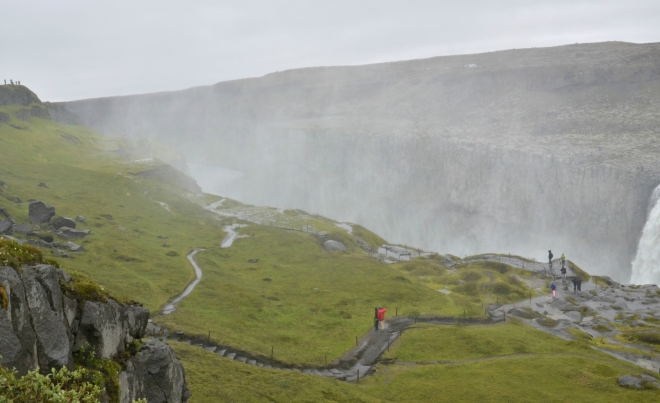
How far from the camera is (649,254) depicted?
122 metres

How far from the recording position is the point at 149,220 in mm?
101250

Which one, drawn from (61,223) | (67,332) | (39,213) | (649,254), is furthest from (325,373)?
(649,254)

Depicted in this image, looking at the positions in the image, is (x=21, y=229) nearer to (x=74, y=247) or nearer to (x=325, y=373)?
(x=74, y=247)

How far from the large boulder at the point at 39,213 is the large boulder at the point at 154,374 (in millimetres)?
56037

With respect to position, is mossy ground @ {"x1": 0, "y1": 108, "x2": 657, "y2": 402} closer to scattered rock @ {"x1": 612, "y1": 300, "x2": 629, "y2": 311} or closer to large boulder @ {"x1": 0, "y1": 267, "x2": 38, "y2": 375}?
large boulder @ {"x1": 0, "y1": 267, "x2": 38, "y2": 375}

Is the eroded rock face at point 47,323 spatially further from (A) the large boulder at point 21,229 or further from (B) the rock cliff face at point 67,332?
(A) the large boulder at point 21,229

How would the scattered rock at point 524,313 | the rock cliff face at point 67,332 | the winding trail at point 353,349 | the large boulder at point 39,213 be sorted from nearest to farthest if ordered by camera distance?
the rock cliff face at point 67,332, the winding trail at point 353,349, the scattered rock at point 524,313, the large boulder at point 39,213

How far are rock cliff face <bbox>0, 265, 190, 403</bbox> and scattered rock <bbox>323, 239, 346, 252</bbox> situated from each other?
77.6 metres

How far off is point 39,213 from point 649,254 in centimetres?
13060

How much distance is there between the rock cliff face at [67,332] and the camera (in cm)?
1630

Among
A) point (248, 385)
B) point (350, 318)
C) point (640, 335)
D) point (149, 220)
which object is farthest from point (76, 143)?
point (640, 335)

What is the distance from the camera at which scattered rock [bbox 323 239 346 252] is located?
344 feet

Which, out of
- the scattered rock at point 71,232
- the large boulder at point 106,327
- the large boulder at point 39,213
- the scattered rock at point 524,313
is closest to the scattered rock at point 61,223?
the large boulder at point 39,213

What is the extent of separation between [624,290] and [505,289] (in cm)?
2524
